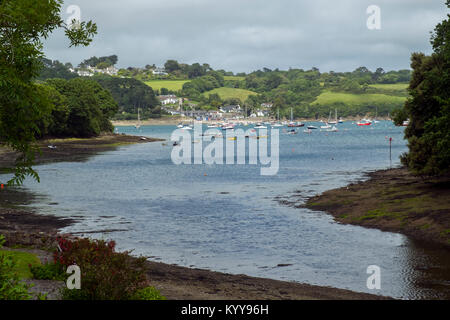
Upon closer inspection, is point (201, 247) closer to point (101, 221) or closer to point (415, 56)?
point (101, 221)

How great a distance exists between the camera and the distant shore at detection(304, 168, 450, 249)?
115 ft

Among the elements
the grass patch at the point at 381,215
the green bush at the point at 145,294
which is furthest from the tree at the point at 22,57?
the grass patch at the point at 381,215

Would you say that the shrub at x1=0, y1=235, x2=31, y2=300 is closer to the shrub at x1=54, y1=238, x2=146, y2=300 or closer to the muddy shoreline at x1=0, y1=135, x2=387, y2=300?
the shrub at x1=54, y1=238, x2=146, y2=300

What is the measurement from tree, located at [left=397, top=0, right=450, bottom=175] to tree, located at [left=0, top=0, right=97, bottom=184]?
25881 mm

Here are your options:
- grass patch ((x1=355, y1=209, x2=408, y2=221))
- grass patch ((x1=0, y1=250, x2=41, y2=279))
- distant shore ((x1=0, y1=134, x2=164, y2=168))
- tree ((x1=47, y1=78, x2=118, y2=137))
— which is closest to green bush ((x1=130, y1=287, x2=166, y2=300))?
grass patch ((x1=0, y1=250, x2=41, y2=279))

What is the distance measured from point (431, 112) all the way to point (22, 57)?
37.7 meters

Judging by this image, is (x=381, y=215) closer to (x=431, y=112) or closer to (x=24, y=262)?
(x=431, y=112)

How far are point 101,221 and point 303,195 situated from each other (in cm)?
2159

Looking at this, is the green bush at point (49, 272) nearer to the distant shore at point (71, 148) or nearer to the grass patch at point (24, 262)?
the grass patch at point (24, 262)

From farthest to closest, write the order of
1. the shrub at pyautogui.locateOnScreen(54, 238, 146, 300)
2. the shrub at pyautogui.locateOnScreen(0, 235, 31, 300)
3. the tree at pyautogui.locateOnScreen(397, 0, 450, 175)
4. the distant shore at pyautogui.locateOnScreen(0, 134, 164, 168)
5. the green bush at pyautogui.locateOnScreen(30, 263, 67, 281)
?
the distant shore at pyautogui.locateOnScreen(0, 134, 164, 168), the tree at pyautogui.locateOnScreen(397, 0, 450, 175), the green bush at pyautogui.locateOnScreen(30, 263, 67, 281), the shrub at pyautogui.locateOnScreen(54, 238, 146, 300), the shrub at pyautogui.locateOnScreen(0, 235, 31, 300)

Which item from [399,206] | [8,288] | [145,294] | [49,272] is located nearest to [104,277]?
[145,294]

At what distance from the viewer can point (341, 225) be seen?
39.2 metres
